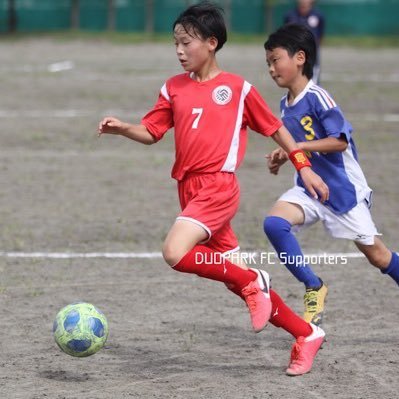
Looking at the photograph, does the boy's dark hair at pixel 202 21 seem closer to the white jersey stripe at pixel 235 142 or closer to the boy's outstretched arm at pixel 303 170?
the white jersey stripe at pixel 235 142

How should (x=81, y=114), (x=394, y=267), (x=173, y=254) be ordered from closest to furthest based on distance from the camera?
(x=173, y=254) < (x=394, y=267) < (x=81, y=114)

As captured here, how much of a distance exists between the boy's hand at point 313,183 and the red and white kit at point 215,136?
308 millimetres

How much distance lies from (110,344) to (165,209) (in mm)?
4694

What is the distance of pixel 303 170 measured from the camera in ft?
20.7

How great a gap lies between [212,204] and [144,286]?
91.5 inches

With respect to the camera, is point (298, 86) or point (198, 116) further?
point (298, 86)

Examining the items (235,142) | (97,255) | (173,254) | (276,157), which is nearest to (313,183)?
(235,142)

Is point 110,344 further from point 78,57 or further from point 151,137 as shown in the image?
point 78,57

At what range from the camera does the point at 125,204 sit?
38.2ft

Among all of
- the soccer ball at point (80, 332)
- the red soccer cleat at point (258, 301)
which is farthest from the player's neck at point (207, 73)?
the soccer ball at point (80, 332)

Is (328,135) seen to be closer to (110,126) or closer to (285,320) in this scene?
(285,320)

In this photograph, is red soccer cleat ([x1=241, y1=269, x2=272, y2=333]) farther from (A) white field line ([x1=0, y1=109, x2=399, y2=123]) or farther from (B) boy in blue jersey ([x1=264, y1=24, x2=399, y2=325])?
(A) white field line ([x1=0, y1=109, x2=399, y2=123])

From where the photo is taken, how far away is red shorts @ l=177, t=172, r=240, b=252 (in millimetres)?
6102

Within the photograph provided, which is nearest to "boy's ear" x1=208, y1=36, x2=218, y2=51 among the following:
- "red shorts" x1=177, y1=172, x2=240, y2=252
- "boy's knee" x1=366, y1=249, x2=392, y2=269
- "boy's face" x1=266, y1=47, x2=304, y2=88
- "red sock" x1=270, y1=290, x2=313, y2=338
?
"boy's face" x1=266, y1=47, x2=304, y2=88
